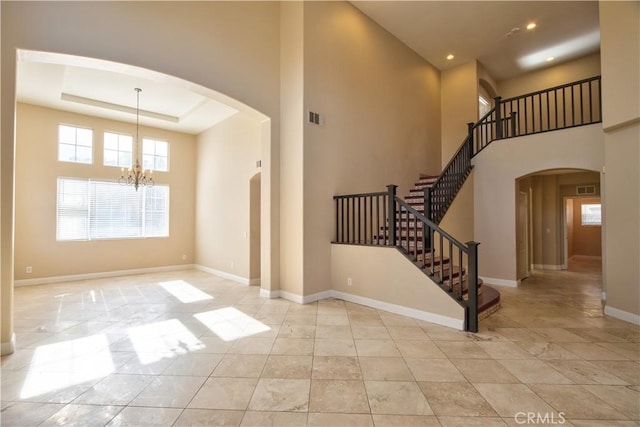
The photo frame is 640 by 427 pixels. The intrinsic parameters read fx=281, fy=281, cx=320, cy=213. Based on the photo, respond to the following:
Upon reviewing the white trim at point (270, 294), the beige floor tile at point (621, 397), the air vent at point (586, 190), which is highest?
the air vent at point (586, 190)

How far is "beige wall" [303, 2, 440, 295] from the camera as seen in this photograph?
5018mm

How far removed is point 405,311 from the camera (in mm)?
4219

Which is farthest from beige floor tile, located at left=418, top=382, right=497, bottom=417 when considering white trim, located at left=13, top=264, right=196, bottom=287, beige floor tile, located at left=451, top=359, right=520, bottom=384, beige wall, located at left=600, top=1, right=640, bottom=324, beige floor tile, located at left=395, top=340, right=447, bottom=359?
white trim, located at left=13, top=264, right=196, bottom=287

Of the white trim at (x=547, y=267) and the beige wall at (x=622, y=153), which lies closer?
the beige wall at (x=622, y=153)

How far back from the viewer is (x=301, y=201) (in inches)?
192

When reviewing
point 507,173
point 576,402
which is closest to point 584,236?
point 507,173

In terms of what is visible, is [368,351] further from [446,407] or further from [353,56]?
[353,56]

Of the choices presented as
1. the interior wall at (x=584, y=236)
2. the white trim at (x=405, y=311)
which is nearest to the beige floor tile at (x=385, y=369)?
the white trim at (x=405, y=311)

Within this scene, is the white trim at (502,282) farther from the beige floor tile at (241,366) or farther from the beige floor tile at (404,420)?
the beige floor tile at (241,366)

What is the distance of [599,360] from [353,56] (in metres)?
6.01

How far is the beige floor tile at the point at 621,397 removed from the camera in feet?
6.86

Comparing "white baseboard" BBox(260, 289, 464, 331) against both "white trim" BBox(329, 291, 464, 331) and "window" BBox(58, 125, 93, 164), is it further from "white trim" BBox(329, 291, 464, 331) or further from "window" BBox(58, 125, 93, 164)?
"window" BBox(58, 125, 93, 164)

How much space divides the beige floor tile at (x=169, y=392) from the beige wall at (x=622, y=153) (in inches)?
224

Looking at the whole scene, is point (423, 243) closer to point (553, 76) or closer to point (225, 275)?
point (225, 275)
